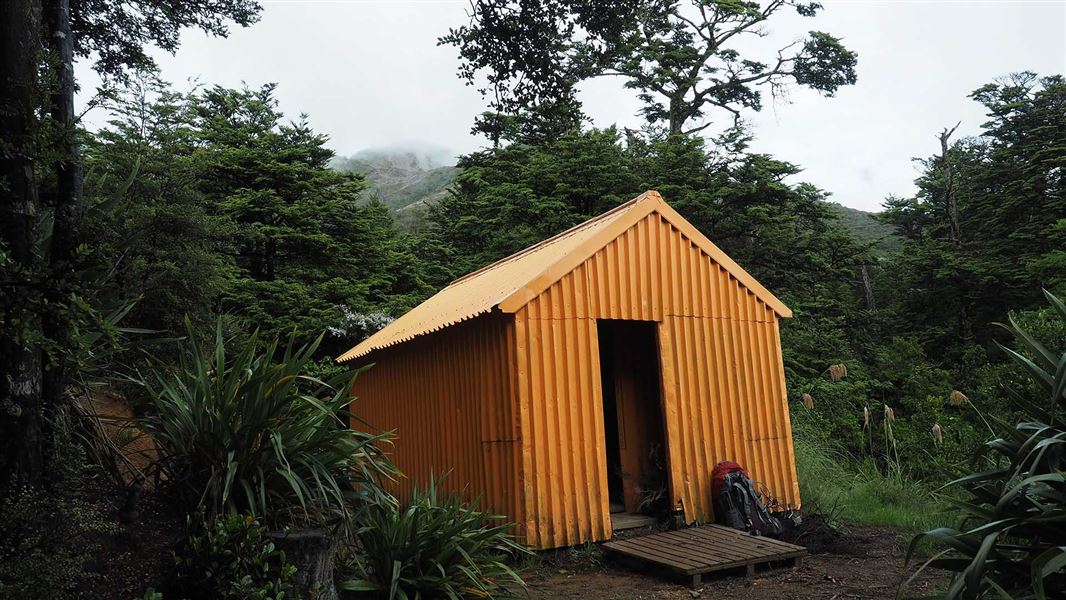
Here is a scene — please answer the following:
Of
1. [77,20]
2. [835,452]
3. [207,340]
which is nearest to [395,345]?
[207,340]

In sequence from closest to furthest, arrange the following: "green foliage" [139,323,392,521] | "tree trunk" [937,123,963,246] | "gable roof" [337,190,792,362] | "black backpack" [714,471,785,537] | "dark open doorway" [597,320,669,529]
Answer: "green foliage" [139,323,392,521], "gable roof" [337,190,792,362], "black backpack" [714,471,785,537], "dark open doorway" [597,320,669,529], "tree trunk" [937,123,963,246]

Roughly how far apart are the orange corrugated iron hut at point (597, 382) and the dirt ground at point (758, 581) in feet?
1.09

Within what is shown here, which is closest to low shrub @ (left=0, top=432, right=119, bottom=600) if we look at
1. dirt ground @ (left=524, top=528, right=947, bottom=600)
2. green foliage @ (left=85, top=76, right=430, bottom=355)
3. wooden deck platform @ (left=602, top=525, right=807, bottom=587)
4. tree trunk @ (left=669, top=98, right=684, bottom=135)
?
dirt ground @ (left=524, top=528, right=947, bottom=600)

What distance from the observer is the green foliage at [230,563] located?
10.9 feet

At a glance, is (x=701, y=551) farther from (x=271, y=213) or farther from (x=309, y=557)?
(x=271, y=213)

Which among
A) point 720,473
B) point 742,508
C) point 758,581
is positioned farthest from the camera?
point 720,473

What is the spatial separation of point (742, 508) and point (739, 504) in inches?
1.9

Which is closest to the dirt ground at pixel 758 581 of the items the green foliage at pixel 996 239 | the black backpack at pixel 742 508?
the black backpack at pixel 742 508

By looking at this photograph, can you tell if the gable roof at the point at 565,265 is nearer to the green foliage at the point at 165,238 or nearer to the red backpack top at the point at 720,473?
the red backpack top at the point at 720,473

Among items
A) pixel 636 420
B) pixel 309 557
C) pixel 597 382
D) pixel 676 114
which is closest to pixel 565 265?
pixel 597 382

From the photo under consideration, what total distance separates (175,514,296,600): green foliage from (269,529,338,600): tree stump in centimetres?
13

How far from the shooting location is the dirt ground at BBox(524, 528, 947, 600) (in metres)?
5.39

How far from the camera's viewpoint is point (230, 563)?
11.0ft

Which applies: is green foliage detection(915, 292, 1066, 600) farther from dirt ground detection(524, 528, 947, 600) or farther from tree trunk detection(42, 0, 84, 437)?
tree trunk detection(42, 0, 84, 437)
